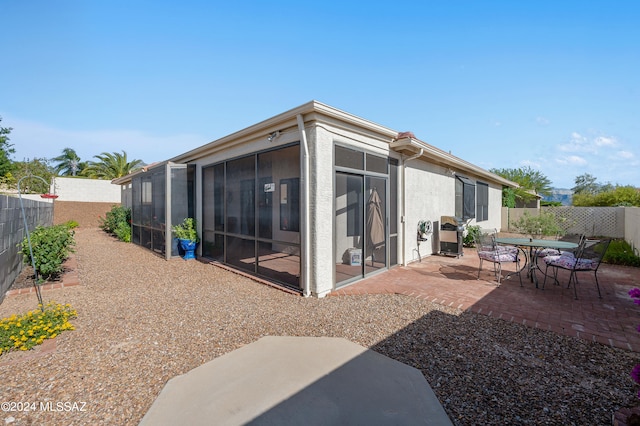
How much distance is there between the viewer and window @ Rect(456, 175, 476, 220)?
Answer: 33.0 ft

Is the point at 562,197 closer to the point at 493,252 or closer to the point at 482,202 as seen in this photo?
the point at 482,202

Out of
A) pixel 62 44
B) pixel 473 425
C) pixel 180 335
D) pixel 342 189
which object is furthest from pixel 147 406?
pixel 62 44

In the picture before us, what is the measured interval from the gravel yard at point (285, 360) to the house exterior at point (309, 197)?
1.06 meters

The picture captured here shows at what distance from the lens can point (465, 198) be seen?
1050cm

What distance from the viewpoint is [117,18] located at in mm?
6477

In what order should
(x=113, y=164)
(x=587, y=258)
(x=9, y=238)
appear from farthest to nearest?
1. (x=113, y=164)
2. (x=9, y=238)
3. (x=587, y=258)

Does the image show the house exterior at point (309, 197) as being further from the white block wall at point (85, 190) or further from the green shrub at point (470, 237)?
the white block wall at point (85, 190)

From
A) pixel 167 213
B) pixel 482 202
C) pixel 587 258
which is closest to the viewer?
pixel 587 258

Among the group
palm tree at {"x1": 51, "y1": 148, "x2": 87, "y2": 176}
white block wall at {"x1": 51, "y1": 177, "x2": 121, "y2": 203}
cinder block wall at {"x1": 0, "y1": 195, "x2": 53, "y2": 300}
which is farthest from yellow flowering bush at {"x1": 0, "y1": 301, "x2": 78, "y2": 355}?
palm tree at {"x1": 51, "y1": 148, "x2": 87, "y2": 176}

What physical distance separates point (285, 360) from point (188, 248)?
20.9ft

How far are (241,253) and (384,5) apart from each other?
24.1 ft

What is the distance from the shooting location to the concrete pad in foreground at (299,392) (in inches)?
82.2

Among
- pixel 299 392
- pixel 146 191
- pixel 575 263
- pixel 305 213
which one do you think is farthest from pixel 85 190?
pixel 575 263

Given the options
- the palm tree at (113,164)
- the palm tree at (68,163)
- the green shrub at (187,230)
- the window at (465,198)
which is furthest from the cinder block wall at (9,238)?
the palm tree at (68,163)
